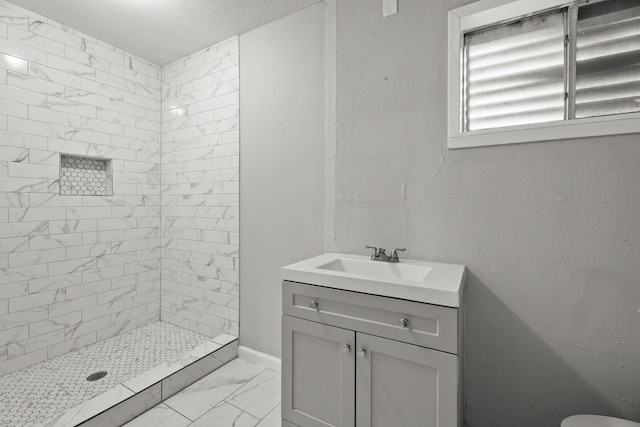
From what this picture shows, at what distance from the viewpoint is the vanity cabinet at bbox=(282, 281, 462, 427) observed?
113 centimetres

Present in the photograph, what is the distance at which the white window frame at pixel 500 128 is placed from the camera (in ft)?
4.23

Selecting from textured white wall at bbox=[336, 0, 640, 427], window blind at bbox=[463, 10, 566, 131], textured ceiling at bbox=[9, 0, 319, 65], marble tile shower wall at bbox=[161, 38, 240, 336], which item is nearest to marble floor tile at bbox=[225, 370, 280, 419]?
marble tile shower wall at bbox=[161, 38, 240, 336]

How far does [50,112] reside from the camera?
7.52 ft

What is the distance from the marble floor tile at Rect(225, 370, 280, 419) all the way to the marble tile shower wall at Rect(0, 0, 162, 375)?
1.55 meters

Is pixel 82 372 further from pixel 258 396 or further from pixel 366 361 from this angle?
pixel 366 361

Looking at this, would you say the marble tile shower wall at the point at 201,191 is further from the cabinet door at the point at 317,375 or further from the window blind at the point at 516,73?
the window blind at the point at 516,73

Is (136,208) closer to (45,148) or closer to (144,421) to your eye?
(45,148)

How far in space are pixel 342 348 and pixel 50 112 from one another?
2810mm

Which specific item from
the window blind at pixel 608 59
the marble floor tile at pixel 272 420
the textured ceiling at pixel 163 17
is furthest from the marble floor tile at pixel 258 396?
the textured ceiling at pixel 163 17

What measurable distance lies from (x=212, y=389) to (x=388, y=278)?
Result: 156 cm

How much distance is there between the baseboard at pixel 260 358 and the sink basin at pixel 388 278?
3.44ft

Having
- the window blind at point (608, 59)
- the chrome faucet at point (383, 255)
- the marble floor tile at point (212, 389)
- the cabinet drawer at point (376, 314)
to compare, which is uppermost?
the window blind at point (608, 59)

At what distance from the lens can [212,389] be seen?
2016 millimetres

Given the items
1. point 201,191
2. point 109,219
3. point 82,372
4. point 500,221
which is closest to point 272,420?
point 82,372
